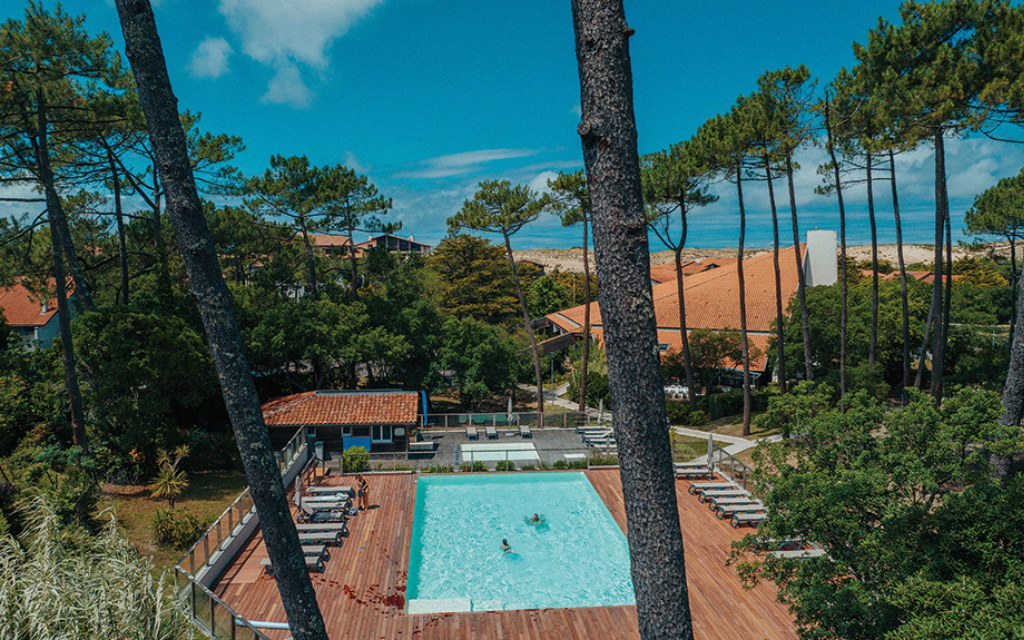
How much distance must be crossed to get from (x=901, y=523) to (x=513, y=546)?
426 inches

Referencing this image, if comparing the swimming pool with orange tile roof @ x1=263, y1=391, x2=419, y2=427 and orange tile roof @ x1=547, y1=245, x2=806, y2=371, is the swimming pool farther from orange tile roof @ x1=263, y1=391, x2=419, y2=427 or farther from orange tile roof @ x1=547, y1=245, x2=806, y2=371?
orange tile roof @ x1=547, y1=245, x2=806, y2=371

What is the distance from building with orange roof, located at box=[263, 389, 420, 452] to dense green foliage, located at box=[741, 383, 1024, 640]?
14675 millimetres

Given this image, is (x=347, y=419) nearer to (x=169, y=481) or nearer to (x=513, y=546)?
(x=169, y=481)

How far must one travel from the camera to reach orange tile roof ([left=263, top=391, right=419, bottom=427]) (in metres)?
20.5

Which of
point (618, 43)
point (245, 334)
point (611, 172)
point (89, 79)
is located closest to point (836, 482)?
point (611, 172)

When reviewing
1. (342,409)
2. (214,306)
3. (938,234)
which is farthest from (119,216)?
(938,234)

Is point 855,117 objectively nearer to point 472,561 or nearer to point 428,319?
point 472,561

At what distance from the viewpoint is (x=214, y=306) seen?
4457 mm

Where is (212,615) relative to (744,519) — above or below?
above

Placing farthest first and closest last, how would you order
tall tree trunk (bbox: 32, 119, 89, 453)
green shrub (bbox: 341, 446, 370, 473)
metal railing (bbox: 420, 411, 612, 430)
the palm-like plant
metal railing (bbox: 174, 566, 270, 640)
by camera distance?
metal railing (bbox: 420, 411, 612, 430) < green shrub (bbox: 341, 446, 370, 473) < the palm-like plant < tall tree trunk (bbox: 32, 119, 89, 453) < metal railing (bbox: 174, 566, 270, 640)

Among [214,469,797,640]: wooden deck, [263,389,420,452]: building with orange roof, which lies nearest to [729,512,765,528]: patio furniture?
[214,469,797,640]: wooden deck

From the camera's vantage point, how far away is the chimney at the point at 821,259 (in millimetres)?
40375

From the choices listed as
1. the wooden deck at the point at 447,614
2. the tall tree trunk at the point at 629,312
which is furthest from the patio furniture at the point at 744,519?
the tall tree trunk at the point at 629,312

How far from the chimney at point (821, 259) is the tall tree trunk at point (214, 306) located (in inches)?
1695
